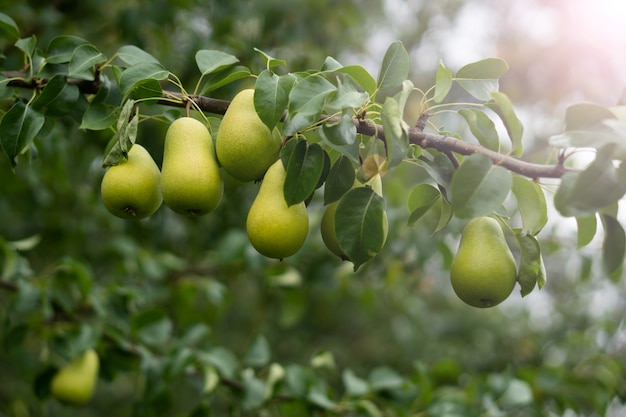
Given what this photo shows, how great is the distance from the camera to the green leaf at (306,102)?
30.1 inches

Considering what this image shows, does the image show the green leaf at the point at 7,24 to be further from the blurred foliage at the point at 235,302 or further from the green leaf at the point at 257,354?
the green leaf at the point at 257,354

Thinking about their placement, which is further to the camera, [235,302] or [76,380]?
[235,302]

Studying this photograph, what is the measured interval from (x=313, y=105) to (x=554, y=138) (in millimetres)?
298

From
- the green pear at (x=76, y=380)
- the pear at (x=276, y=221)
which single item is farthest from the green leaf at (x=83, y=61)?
the green pear at (x=76, y=380)

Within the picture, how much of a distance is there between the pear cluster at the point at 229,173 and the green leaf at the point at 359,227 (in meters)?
0.07

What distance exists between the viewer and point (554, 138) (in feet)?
2.50

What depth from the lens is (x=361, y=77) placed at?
0.88m

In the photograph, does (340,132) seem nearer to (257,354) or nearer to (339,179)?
(339,179)

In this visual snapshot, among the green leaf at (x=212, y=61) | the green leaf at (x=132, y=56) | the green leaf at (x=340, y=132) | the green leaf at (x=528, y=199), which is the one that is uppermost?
the green leaf at (x=340, y=132)

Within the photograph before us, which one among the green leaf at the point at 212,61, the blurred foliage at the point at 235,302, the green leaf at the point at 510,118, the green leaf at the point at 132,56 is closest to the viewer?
the green leaf at the point at 510,118

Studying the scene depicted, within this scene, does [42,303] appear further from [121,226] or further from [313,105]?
[313,105]

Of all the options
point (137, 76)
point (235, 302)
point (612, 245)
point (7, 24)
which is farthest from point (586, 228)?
point (235, 302)

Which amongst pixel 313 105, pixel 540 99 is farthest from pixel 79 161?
pixel 540 99

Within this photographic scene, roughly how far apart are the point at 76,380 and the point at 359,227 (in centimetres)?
124
